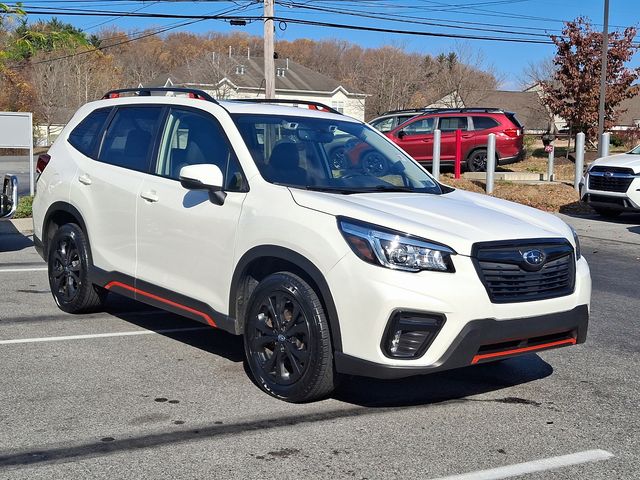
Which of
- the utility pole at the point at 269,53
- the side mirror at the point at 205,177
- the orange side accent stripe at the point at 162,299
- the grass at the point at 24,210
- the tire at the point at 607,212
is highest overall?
the utility pole at the point at 269,53

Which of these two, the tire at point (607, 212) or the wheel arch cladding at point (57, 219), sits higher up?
the wheel arch cladding at point (57, 219)

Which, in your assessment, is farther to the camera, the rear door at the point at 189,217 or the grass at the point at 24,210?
the grass at the point at 24,210

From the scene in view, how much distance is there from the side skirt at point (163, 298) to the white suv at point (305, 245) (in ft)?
0.04

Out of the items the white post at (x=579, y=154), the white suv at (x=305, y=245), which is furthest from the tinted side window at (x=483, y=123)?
the white suv at (x=305, y=245)

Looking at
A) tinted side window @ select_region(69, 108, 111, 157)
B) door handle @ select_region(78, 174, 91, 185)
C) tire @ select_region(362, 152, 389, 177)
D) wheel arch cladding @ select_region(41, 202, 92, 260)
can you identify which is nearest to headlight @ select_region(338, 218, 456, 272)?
tire @ select_region(362, 152, 389, 177)

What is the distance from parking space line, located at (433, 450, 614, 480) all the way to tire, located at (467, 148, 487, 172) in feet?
60.5

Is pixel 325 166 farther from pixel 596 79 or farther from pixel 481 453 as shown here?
pixel 596 79

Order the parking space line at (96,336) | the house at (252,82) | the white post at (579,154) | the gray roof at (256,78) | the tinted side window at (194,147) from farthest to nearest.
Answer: the gray roof at (256,78)
the house at (252,82)
the white post at (579,154)
the parking space line at (96,336)
the tinted side window at (194,147)

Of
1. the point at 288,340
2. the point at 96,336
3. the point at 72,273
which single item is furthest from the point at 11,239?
the point at 288,340

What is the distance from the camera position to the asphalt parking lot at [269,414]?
4.00m

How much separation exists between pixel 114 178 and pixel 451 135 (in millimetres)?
16762

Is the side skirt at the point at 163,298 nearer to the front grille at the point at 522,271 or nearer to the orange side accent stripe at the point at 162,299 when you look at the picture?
the orange side accent stripe at the point at 162,299

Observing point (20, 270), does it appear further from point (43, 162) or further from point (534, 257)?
point (534, 257)

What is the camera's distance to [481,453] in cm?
419
